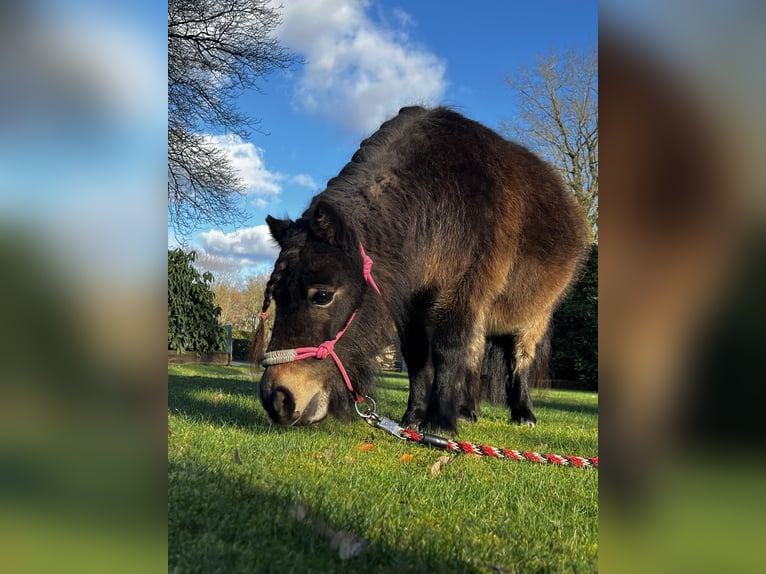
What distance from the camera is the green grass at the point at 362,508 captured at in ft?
4.96

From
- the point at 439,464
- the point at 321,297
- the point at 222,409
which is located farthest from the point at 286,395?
the point at 222,409

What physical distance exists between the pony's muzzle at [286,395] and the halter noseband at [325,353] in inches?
2.2

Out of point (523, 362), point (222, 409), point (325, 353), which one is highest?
point (325, 353)

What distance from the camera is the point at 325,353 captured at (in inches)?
131

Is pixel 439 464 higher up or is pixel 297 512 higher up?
pixel 297 512

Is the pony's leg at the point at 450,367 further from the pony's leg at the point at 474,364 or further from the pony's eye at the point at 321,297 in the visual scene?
the pony's eye at the point at 321,297

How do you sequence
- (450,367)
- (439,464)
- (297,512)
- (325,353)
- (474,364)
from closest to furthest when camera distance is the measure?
(297,512) < (439,464) < (325,353) < (450,367) < (474,364)

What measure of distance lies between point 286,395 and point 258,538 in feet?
5.00

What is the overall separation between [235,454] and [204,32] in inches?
400

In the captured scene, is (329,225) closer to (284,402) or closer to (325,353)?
(325,353)

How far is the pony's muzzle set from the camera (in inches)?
122

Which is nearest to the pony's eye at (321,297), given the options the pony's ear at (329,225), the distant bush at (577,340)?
the pony's ear at (329,225)
